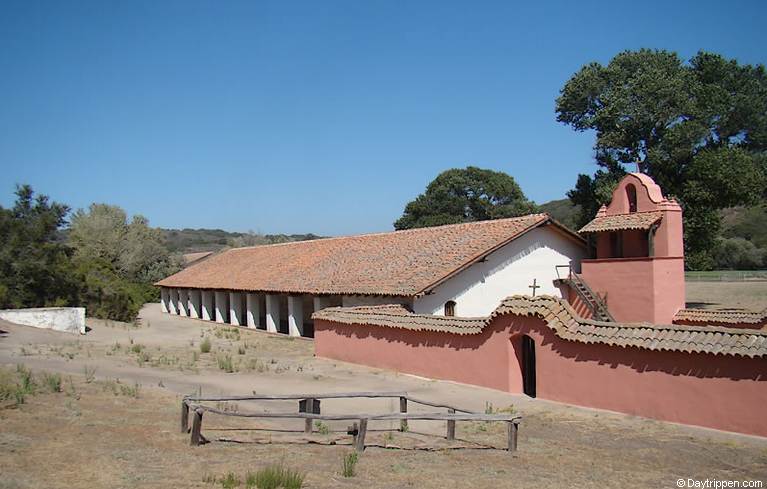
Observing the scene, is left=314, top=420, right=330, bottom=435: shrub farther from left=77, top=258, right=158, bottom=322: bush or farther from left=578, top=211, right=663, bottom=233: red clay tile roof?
left=77, top=258, right=158, bottom=322: bush

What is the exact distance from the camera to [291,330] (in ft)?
97.6

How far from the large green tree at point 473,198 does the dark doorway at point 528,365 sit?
39462mm

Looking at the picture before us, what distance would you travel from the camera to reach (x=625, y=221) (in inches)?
940

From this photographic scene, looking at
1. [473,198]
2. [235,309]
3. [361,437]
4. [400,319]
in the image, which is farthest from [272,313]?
[473,198]

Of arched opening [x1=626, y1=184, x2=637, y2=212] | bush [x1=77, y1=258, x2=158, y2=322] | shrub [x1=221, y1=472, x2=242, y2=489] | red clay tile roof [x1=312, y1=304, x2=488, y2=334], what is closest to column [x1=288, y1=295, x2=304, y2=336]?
red clay tile roof [x1=312, y1=304, x2=488, y2=334]

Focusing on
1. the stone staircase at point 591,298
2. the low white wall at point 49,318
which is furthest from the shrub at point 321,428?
the low white wall at point 49,318

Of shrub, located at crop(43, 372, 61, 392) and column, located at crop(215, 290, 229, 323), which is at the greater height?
column, located at crop(215, 290, 229, 323)

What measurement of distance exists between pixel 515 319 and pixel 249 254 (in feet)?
99.1

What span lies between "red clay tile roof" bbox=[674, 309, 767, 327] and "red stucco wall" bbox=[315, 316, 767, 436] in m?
7.88

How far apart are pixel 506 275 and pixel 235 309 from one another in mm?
17437

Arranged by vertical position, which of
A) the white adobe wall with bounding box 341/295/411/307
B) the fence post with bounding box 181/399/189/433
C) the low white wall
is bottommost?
the fence post with bounding box 181/399/189/433

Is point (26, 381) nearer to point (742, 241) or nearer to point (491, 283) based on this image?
point (491, 283)

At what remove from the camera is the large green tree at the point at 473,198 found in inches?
2200

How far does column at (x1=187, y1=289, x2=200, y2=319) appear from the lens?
41812 mm
